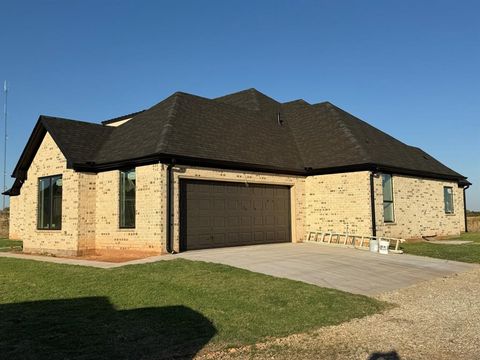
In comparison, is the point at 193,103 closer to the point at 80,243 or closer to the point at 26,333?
the point at 80,243

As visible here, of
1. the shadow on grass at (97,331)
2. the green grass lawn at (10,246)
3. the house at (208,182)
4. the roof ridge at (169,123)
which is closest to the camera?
the shadow on grass at (97,331)

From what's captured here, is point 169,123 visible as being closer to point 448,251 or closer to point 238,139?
point 238,139

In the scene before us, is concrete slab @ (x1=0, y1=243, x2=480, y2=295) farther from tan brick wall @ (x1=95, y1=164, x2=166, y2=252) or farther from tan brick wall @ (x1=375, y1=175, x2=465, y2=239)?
tan brick wall @ (x1=375, y1=175, x2=465, y2=239)

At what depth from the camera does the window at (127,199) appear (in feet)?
54.5

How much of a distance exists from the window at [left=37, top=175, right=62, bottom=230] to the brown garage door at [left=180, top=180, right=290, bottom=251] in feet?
18.6

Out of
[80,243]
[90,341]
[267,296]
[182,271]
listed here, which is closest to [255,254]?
[182,271]

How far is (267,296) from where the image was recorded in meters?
9.37

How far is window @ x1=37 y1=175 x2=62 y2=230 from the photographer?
59.9 ft

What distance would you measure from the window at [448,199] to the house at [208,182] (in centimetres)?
207

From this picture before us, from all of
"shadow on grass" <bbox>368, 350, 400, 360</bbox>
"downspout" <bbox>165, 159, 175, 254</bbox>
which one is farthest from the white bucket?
"shadow on grass" <bbox>368, 350, 400, 360</bbox>

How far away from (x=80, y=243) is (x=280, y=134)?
11088mm

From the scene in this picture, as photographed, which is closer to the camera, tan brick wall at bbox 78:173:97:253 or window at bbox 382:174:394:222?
tan brick wall at bbox 78:173:97:253

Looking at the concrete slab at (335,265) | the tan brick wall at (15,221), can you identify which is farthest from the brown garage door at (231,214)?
the tan brick wall at (15,221)

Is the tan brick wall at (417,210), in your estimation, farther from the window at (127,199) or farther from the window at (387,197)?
the window at (127,199)
